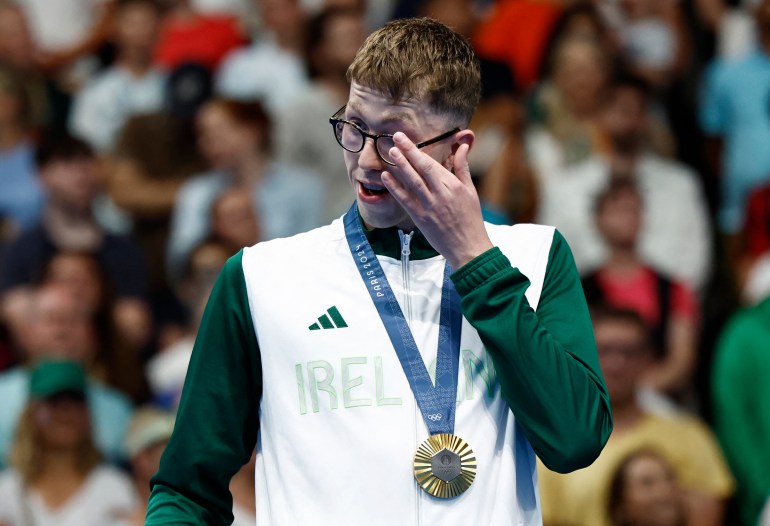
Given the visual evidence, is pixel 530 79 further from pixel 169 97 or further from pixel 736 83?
pixel 169 97

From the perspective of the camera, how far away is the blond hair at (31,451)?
6.75m

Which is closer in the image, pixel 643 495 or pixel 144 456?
pixel 643 495

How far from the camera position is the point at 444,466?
2.54 metres

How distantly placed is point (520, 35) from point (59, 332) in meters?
3.77

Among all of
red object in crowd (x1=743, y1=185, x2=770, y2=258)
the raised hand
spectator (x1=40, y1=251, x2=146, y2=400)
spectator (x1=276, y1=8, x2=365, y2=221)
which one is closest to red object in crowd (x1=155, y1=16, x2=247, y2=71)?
spectator (x1=276, y1=8, x2=365, y2=221)

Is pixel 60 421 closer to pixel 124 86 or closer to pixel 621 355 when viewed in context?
pixel 621 355

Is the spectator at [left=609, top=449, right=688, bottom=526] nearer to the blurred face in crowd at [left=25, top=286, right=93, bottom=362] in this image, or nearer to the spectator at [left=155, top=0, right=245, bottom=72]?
the blurred face in crowd at [left=25, top=286, right=93, bottom=362]

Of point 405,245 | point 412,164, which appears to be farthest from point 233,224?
point 412,164

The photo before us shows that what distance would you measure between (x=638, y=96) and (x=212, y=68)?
3023mm

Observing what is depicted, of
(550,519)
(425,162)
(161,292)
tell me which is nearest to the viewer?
(425,162)

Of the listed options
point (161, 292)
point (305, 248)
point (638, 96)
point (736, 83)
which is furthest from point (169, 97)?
point (305, 248)

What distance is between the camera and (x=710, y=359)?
7410 mm

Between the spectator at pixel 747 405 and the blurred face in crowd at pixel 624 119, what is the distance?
184 centimetres

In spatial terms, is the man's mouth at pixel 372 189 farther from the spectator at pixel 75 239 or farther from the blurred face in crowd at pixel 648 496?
the spectator at pixel 75 239
